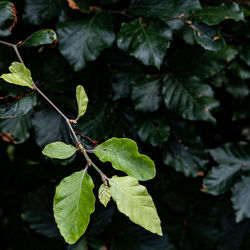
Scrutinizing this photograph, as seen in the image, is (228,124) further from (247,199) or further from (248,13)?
(248,13)

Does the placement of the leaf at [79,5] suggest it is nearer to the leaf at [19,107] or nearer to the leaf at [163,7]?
the leaf at [163,7]

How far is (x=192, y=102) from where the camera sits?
99cm

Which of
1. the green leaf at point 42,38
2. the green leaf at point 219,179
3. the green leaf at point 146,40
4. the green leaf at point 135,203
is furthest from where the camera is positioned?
the green leaf at point 219,179

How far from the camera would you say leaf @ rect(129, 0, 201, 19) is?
96 cm

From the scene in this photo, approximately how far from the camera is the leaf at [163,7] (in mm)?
955

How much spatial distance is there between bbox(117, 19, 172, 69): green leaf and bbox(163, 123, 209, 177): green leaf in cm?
35

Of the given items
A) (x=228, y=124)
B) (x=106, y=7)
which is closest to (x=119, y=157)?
(x=106, y=7)

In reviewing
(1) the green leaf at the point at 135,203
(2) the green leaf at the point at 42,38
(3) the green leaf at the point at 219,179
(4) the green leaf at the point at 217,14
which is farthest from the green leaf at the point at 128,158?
(3) the green leaf at the point at 219,179

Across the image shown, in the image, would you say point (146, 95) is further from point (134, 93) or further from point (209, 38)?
point (209, 38)

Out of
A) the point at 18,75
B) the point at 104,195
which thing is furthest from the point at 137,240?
the point at 18,75

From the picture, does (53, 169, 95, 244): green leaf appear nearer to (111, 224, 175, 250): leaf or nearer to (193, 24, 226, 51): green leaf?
(193, 24, 226, 51): green leaf

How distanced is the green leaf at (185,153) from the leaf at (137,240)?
1.02ft

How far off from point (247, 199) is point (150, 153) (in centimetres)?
40

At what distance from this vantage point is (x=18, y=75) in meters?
0.60
